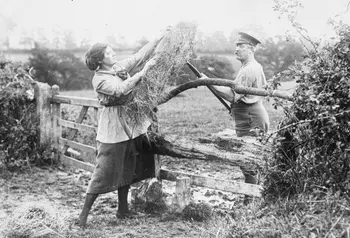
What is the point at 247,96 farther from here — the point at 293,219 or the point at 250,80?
the point at 293,219

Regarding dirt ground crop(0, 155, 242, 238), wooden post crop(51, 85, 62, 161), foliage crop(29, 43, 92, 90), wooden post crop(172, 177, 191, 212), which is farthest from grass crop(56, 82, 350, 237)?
foliage crop(29, 43, 92, 90)

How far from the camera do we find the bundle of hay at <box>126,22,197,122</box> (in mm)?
4707

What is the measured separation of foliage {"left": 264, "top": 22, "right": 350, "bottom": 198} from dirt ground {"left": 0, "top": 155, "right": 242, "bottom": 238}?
0.80 metres

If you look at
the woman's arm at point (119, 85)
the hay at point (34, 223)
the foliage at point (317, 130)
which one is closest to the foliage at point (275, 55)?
the woman's arm at point (119, 85)

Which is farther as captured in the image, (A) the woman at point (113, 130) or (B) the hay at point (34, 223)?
(A) the woman at point (113, 130)

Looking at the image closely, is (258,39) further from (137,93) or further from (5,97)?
(5,97)

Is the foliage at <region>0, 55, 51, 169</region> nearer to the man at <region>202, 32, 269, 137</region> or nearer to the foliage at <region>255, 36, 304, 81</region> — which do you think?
the man at <region>202, 32, 269, 137</region>

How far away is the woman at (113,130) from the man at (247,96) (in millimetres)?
1095

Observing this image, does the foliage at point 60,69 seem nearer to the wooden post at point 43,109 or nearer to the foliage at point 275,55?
the wooden post at point 43,109

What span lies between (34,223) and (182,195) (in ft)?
5.81

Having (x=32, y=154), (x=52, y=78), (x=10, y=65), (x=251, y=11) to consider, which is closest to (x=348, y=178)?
(x=32, y=154)

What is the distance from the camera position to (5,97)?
7816 mm

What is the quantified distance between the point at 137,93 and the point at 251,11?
11012mm

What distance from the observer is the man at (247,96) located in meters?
5.12
